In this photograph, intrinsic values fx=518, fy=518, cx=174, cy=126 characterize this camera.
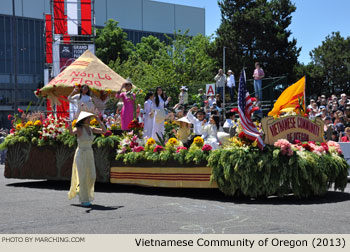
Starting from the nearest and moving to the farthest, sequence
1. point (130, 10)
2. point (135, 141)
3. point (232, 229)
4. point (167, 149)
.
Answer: point (232, 229), point (167, 149), point (135, 141), point (130, 10)

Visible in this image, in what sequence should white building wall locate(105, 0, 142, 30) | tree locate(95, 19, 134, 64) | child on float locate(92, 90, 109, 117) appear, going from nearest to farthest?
1. child on float locate(92, 90, 109, 117)
2. tree locate(95, 19, 134, 64)
3. white building wall locate(105, 0, 142, 30)

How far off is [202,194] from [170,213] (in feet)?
10.2

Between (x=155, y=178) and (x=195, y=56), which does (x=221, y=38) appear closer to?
(x=195, y=56)

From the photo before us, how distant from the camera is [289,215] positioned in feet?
28.9

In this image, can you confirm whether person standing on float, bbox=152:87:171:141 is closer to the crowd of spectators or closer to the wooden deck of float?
the wooden deck of float

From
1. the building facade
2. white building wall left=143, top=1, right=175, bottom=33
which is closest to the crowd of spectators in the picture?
the building facade

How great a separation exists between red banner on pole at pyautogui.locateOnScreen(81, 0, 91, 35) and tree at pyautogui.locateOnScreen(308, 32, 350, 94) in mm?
21643

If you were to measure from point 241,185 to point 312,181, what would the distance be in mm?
1508

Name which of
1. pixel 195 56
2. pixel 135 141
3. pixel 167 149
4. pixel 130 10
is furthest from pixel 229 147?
pixel 130 10

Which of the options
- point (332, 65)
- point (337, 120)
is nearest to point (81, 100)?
point (337, 120)

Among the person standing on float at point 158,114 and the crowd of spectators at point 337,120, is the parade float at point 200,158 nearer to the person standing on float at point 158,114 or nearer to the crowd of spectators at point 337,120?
the person standing on float at point 158,114

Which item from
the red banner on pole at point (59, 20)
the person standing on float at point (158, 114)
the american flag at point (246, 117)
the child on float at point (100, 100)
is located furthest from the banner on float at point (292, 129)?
the red banner on pole at point (59, 20)

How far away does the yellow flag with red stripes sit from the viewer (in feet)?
43.0

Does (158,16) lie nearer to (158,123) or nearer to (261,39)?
(261,39)
